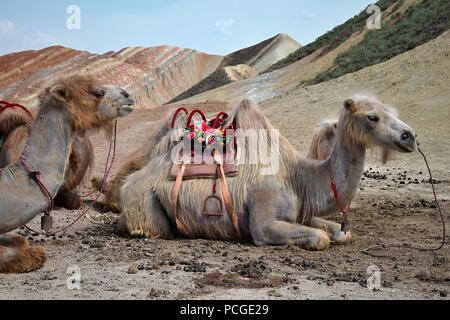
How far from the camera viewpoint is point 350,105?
5922 mm

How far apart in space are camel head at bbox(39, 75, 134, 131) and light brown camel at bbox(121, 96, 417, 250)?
125 cm

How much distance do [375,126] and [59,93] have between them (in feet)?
8.91

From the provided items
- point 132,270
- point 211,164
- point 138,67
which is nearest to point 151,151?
point 211,164

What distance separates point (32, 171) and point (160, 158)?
1.81 metres

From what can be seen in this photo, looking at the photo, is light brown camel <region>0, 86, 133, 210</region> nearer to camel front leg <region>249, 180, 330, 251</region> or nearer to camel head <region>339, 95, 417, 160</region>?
camel front leg <region>249, 180, 330, 251</region>

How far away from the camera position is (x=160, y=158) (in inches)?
261

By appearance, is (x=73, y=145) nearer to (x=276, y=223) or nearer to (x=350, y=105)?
(x=276, y=223)

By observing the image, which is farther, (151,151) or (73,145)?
(73,145)

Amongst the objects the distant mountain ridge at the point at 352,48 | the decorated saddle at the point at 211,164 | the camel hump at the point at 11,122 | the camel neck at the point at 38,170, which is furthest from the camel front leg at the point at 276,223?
the distant mountain ridge at the point at 352,48

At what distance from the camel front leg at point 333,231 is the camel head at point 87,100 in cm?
219

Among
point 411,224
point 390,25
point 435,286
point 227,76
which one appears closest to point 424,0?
point 390,25

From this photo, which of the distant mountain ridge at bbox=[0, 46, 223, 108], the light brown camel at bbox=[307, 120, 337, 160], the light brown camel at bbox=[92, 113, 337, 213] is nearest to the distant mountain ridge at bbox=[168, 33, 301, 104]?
the distant mountain ridge at bbox=[0, 46, 223, 108]

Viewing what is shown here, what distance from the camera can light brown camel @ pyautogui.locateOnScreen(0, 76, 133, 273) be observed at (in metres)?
4.93

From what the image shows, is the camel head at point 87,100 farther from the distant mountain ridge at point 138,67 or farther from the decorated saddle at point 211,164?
the distant mountain ridge at point 138,67
